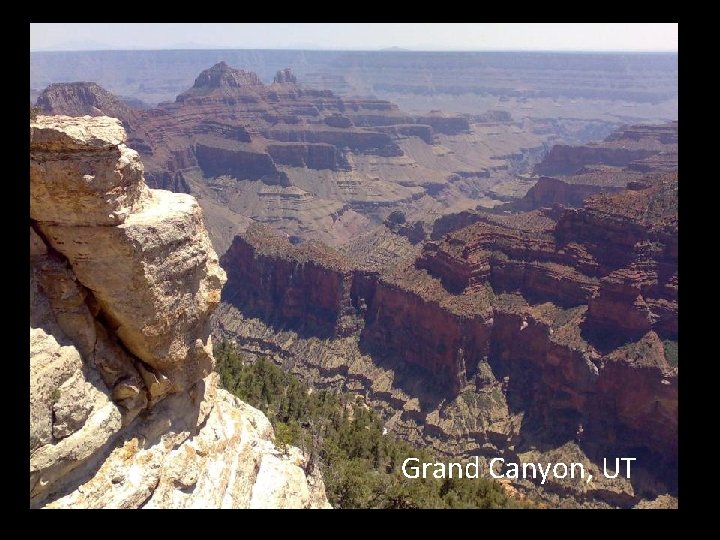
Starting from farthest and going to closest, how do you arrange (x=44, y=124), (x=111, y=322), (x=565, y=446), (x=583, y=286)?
(x=583, y=286) < (x=565, y=446) < (x=111, y=322) < (x=44, y=124)

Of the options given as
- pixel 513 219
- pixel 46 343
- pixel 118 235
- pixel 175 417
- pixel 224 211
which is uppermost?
pixel 224 211

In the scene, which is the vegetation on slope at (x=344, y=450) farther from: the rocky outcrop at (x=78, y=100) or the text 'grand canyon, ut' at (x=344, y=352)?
the rocky outcrop at (x=78, y=100)

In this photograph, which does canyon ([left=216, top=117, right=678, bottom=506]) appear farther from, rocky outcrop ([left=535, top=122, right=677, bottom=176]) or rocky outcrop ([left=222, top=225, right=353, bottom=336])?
rocky outcrop ([left=535, top=122, right=677, bottom=176])

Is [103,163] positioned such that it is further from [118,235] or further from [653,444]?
[653,444]

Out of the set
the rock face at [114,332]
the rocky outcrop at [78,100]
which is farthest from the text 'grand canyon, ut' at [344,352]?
the rocky outcrop at [78,100]

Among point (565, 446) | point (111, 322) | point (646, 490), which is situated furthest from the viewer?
point (565, 446)

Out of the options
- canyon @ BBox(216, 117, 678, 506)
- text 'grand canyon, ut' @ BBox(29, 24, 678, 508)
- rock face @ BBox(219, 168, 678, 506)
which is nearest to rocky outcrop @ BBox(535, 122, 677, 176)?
text 'grand canyon, ut' @ BBox(29, 24, 678, 508)

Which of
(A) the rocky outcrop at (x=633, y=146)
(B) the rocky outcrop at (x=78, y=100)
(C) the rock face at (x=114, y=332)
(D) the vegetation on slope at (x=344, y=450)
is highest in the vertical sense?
(B) the rocky outcrop at (x=78, y=100)

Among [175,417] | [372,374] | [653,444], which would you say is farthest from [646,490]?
[175,417]
